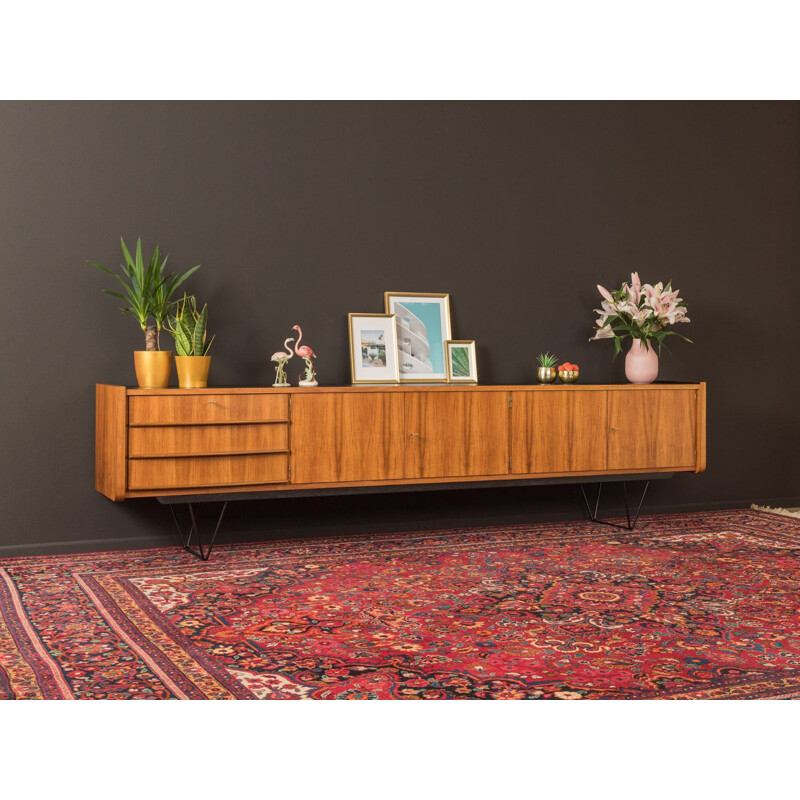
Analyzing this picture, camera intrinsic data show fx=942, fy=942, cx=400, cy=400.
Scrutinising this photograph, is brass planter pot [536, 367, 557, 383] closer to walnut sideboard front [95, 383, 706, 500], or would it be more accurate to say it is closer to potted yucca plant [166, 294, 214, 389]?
walnut sideboard front [95, 383, 706, 500]

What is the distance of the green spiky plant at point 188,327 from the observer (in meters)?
4.54

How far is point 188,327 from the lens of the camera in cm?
460

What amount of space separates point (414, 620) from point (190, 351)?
186 centimetres

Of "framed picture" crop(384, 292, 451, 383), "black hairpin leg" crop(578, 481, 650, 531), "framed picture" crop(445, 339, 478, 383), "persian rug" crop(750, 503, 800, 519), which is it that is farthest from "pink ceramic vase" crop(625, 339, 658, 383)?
"persian rug" crop(750, 503, 800, 519)

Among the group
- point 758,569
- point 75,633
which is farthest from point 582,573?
point 75,633

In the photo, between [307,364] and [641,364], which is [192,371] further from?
[641,364]

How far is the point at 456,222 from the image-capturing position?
5.53m

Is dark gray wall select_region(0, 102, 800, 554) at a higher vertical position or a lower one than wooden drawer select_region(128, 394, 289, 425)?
higher

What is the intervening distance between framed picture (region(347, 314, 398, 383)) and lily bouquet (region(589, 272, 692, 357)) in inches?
49.8

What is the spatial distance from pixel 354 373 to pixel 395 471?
64 cm

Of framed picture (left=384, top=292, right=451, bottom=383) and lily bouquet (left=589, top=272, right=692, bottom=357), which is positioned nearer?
framed picture (left=384, top=292, right=451, bottom=383)

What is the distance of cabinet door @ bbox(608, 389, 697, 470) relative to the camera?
528 centimetres

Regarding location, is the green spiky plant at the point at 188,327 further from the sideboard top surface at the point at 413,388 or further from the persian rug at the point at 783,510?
the persian rug at the point at 783,510
